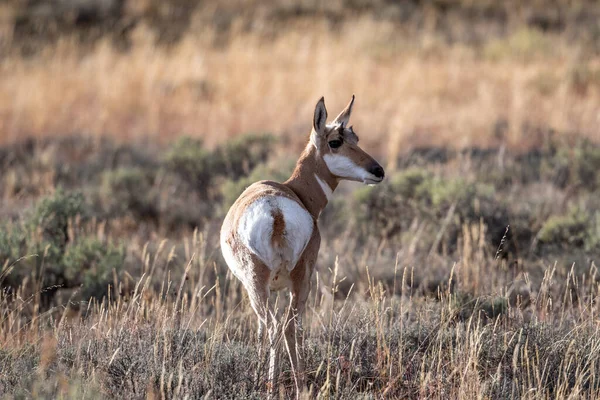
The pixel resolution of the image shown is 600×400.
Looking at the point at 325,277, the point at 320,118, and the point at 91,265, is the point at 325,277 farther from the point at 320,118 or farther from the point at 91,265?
the point at 320,118

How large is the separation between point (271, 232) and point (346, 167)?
107 cm

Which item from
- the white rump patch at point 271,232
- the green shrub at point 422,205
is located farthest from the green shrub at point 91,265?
the white rump patch at point 271,232

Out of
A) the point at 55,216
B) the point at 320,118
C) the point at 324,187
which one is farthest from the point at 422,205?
the point at 320,118

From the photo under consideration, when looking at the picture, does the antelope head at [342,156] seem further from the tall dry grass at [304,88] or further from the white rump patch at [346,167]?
the tall dry grass at [304,88]

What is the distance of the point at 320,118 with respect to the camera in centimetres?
515

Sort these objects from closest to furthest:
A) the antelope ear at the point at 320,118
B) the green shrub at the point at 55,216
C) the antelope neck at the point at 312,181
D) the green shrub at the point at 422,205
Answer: the antelope ear at the point at 320,118 < the antelope neck at the point at 312,181 < the green shrub at the point at 55,216 < the green shrub at the point at 422,205

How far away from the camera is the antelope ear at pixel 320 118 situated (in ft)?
16.5

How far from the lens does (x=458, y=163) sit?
36.4ft

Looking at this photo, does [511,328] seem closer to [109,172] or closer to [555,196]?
[555,196]

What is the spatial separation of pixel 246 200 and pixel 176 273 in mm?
3442

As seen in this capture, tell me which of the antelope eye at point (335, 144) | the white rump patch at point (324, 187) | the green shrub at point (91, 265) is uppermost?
the antelope eye at point (335, 144)

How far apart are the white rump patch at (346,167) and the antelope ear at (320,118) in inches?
7.0

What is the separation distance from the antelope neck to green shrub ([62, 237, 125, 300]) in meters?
2.59

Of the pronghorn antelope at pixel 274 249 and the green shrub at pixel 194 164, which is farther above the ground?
the pronghorn antelope at pixel 274 249
